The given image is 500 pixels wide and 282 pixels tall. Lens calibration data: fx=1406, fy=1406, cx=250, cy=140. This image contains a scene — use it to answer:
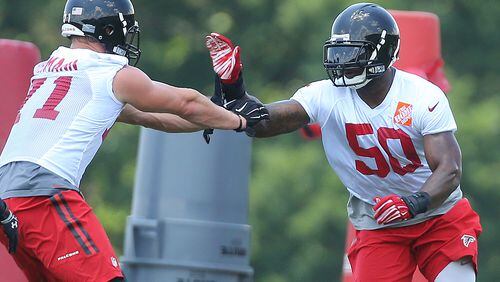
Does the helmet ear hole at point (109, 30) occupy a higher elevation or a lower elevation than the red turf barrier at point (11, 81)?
higher

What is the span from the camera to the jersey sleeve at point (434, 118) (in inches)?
278

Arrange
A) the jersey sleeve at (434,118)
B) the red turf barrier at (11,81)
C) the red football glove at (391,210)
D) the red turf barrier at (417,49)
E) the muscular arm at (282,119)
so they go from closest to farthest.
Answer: the red football glove at (391,210)
the jersey sleeve at (434,118)
the muscular arm at (282,119)
the red turf barrier at (11,81)
the red turf barrier at (417,49)

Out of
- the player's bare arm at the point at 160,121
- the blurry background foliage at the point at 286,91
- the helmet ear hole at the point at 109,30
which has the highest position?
the helmet ear hole at the point at 109,30

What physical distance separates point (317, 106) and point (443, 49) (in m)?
14.1

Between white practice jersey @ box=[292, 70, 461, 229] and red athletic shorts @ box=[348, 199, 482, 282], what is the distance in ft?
0.41

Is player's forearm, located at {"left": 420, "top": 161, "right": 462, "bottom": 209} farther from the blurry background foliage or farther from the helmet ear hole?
the blurry background foliage

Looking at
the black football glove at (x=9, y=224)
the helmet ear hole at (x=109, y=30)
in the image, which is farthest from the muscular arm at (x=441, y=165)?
the black football glove at (x=9, y=224)

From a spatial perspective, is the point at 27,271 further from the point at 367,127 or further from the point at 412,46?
the point at 412,46

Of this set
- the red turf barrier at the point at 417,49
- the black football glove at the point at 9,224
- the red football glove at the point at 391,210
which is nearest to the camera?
the black football glove at the point at 9,224

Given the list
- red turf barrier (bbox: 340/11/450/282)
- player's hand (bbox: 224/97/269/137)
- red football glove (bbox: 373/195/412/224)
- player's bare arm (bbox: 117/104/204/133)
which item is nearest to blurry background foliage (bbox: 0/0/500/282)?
red turf barrier (bbox: 340/11/450/282)

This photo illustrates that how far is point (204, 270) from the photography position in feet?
28.9

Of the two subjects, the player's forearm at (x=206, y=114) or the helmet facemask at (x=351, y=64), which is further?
the helmet facemask at (x=351, y=64)

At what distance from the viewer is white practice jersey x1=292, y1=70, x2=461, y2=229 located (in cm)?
714

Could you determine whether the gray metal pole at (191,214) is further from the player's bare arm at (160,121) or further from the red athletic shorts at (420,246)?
the red athletic shorts at (420,246)
